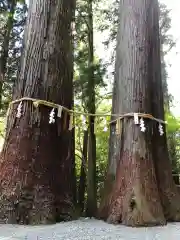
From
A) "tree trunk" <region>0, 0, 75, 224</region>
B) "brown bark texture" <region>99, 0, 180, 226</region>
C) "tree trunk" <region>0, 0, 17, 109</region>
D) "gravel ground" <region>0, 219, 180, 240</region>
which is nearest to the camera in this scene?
"gravel ground" <region>0, 219, 180, 240</region>

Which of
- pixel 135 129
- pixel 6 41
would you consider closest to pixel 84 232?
pixel 135 129

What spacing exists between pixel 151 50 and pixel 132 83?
0.66 meters

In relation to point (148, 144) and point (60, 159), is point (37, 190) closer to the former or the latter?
point (60, 159)

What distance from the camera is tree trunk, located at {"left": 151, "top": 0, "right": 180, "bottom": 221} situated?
3859 mm

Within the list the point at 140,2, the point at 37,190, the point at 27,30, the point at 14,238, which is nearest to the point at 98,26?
the point at 140,2

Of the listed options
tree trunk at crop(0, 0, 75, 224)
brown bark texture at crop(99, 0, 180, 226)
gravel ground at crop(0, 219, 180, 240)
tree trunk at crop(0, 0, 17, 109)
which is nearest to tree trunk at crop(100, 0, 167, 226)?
brown bark texture at crop(99, 0, 180, 226)

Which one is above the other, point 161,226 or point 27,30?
point 27,30

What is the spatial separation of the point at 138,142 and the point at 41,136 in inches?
45.5

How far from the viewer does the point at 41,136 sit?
3.67 m

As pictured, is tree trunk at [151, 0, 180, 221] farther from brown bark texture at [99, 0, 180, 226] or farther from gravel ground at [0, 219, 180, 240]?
gravel ground at [0, 219, 180, 240]

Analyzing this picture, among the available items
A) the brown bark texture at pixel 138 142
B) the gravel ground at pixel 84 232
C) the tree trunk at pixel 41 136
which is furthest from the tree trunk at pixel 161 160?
the tree trunk at pixel 41 136

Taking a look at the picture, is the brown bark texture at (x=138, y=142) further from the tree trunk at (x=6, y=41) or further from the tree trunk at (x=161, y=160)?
the tree trunk at (x=6, y=41)

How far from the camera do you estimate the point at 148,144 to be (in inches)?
153

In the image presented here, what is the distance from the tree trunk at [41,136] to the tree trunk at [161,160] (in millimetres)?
1110
